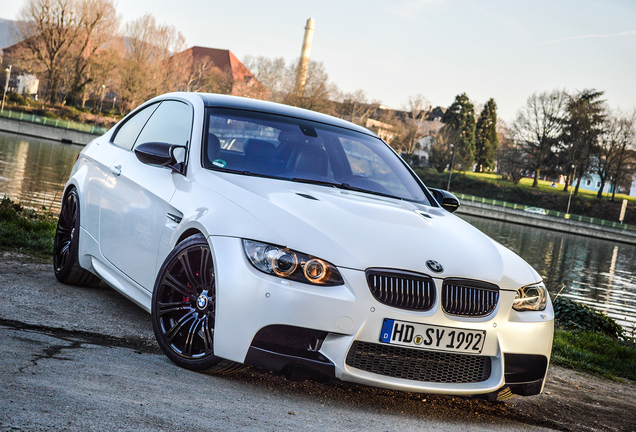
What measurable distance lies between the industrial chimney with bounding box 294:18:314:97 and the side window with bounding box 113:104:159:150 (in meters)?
77.5

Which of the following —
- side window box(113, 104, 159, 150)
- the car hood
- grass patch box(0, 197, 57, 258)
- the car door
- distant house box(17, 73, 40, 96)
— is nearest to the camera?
the car hood

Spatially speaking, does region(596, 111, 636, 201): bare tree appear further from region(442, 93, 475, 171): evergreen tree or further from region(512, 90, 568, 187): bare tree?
region(442, 93, 475, 171): evergreen tree

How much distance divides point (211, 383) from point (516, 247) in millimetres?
35875

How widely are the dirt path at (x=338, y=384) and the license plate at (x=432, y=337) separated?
0.34 meters

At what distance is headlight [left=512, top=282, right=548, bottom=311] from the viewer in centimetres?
336

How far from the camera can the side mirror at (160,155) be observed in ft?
13.0

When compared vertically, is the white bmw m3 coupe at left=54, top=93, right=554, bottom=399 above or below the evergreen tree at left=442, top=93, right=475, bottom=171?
below

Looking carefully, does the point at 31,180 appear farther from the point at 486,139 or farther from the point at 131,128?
the point at 486,139

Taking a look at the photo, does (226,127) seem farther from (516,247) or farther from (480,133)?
(480,133)

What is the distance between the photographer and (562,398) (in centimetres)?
421

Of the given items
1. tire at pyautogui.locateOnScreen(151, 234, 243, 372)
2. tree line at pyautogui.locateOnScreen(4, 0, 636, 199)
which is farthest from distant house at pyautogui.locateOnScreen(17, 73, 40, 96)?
tire at pyautogui.locateOnScreen(151, 234, 243, 372)

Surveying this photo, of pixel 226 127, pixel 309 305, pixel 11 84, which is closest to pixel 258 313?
pixel 309 305

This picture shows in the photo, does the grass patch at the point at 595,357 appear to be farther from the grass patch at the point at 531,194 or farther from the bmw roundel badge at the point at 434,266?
the grass patch at the point at 531,194

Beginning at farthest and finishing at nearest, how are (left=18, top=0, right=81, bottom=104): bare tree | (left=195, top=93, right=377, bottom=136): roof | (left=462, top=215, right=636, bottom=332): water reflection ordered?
1. (left=18, top=0, right=81, bottom=104): bare tree
2. (left=462, top=215, right=636, bottom=332): water reflection
3. (left=195, top=93, right=377, bottom=136): roof
